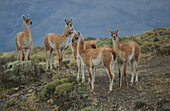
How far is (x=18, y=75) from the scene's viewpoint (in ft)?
37.0

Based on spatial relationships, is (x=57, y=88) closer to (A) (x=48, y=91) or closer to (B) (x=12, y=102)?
(A) (x=48, y=91)

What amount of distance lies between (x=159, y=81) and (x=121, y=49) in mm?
2630

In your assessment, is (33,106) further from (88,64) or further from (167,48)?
(167,48)

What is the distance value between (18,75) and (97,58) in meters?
5.78

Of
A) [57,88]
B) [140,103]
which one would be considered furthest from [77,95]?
[140,103]

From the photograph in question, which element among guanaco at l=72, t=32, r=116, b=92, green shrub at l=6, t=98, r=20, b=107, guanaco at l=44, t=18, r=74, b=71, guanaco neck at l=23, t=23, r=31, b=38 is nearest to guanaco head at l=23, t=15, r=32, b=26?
guanaco neck at l=23, t=23, r=31, b=38

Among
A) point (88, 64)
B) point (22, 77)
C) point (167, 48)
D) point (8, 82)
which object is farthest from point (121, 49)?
point (167, 48)

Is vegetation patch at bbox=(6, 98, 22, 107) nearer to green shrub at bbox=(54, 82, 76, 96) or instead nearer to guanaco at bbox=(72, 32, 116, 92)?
green shrub at bbox=(54, 82, 76, 96)

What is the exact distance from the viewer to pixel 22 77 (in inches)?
440

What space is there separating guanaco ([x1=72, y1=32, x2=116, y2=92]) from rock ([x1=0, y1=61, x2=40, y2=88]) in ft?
13.6

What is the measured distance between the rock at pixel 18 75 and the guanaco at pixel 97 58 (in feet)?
13.6

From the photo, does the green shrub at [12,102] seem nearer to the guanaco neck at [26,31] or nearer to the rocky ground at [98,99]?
the rocky ground at [98,99]

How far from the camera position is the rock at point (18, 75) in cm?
1111

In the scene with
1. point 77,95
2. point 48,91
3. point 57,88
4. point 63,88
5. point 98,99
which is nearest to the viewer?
point 98,99
